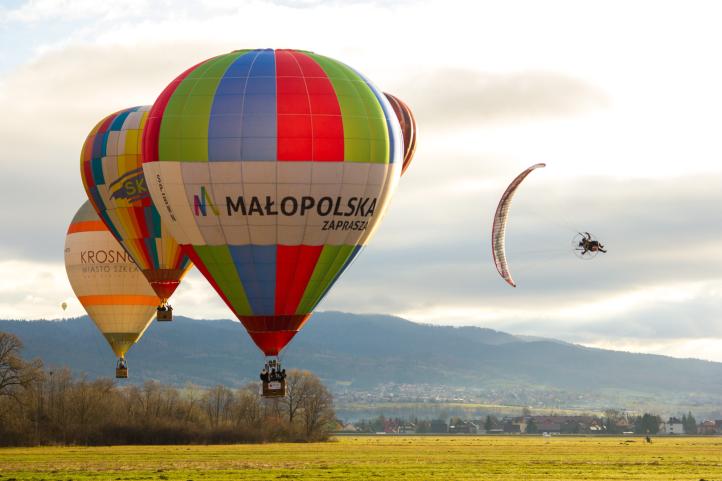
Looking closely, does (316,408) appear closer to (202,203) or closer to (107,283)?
(107,283)

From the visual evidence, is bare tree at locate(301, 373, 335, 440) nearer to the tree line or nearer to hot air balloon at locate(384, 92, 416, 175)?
the tree line

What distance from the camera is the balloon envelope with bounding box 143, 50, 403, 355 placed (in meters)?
65.1

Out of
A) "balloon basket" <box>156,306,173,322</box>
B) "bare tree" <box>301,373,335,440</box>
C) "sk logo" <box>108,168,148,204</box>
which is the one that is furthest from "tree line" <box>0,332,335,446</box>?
"sk logo" <box>108,168,148,204</box>

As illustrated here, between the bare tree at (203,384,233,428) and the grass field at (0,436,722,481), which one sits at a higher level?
the bare tree at (203,384,233,428)

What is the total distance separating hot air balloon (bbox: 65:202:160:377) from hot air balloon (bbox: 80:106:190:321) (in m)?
8.96

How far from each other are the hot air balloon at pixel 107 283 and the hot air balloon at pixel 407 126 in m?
22.5

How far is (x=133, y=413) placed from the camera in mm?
143750

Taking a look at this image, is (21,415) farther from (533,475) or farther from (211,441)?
(533,475)

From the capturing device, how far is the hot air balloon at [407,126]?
83.6 m

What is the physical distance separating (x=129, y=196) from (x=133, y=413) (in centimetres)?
6438

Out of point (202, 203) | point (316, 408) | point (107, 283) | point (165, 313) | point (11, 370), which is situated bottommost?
point (316, 408)

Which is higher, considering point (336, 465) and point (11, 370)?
point (11, 370)

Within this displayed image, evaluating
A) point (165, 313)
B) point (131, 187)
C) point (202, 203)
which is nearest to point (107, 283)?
point (165, 313)

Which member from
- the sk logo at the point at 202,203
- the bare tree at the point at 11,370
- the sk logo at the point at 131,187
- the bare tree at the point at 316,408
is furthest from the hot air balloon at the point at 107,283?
the bare tree at the point at 316,408
